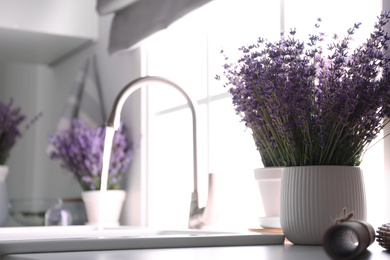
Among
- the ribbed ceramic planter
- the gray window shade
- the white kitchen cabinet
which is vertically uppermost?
the white kitchen cabinet

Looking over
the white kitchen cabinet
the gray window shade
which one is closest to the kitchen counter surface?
the gray window shade

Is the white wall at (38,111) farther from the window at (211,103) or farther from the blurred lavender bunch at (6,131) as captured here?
the window at (211,103)

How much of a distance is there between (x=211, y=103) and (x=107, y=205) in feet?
1.78

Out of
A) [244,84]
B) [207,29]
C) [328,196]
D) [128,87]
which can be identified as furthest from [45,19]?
[328,196]

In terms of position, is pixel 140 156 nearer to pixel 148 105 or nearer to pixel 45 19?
pixel 148 105

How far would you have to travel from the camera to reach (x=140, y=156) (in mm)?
2145

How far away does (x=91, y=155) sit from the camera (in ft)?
6.93

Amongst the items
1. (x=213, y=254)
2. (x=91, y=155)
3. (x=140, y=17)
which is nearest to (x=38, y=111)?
(x=91, y=155)

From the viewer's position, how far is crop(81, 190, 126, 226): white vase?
2.10 m

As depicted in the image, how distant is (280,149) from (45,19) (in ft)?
5.40

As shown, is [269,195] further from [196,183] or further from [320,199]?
[196,183]

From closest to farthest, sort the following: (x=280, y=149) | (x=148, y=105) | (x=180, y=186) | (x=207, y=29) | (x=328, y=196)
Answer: (x=328, y=196)
(x=280, y=149)
(x=207, y=29)
(x=180, y=186)
(x=148, y=105)

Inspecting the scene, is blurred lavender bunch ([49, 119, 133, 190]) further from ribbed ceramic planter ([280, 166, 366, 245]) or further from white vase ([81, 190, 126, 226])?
ribbed ceramic planter ([280, 166, 366, 245])

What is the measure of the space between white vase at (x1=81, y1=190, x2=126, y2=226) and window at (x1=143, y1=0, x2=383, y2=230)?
0.37 ft
